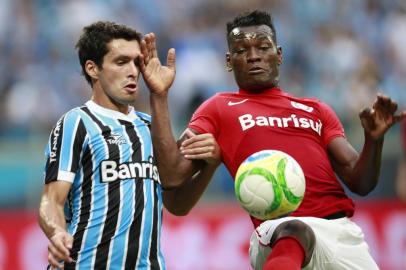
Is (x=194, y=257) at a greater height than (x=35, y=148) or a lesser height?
lesser

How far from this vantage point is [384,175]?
11.0m

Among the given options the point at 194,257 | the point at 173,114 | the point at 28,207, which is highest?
the point at 173,114

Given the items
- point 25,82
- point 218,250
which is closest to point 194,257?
point 218,250

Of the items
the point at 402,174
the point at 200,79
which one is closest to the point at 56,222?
the point at 402,174

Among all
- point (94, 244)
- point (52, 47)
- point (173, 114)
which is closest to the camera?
point (94, 244)

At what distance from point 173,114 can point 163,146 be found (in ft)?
18.9

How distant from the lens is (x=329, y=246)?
6371mm

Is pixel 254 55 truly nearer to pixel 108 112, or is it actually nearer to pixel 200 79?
pixel 108 112

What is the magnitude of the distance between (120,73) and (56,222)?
1116 mm

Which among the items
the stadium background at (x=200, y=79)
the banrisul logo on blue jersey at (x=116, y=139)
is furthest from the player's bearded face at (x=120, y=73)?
the stadium background at (x=200, y=79)

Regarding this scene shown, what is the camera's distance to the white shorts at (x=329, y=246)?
20.8ft

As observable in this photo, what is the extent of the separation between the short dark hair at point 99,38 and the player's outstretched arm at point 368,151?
5.07 feet

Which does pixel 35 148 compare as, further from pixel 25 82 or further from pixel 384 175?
pixel 384 175

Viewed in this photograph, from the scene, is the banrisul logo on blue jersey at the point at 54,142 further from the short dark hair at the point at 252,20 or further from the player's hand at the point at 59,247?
the short dark hair at the point at 252,20
